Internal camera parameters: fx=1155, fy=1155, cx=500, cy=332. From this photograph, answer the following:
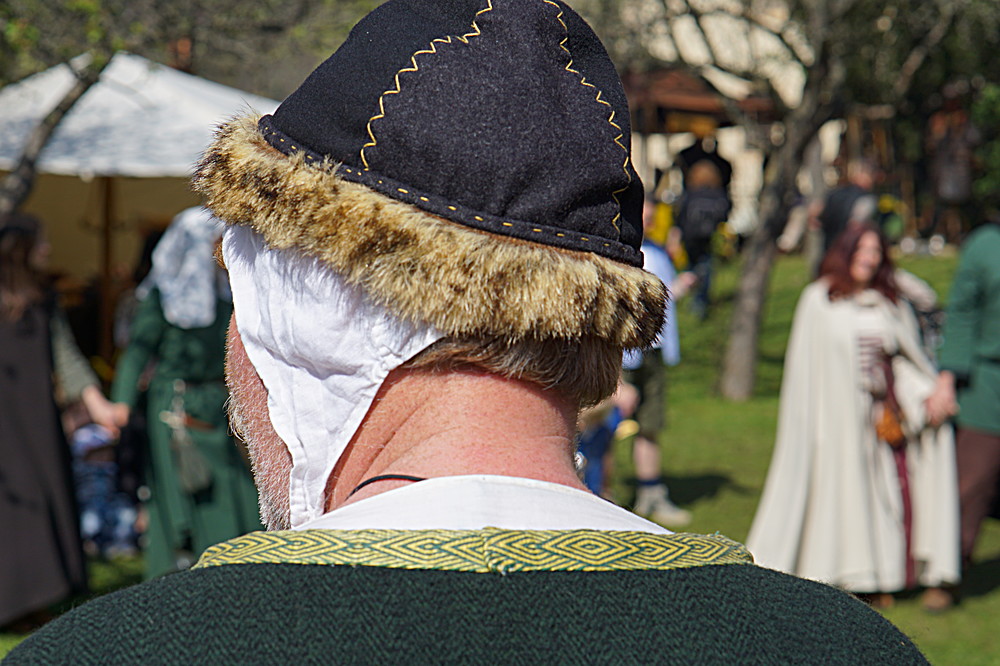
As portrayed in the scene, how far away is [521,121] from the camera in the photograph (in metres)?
1.17

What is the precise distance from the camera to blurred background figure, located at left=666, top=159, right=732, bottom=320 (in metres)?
16.3

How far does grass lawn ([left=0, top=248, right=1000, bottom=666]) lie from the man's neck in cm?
45

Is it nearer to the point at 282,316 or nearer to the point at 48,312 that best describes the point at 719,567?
the point at 282,316

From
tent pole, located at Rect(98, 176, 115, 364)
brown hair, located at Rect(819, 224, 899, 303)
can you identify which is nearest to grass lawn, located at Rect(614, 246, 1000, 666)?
brown hair, located at Rect(819, 224, 899, 303)

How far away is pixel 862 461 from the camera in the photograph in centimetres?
589

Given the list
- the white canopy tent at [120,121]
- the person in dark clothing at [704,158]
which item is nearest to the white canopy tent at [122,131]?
the white canopy tent at [120,121]

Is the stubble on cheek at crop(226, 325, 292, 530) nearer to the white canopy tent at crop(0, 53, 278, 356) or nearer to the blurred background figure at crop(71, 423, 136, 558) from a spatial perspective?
the blurred background figure at crop(71, 423, 136, 558)

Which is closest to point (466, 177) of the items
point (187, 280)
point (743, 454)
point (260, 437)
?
point (260, 437)

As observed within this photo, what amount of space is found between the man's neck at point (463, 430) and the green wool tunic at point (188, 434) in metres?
4.43

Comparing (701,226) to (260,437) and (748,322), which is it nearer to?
(748,322)

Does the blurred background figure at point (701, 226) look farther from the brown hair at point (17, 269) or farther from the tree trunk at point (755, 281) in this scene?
the brown hair at point (17, 269)

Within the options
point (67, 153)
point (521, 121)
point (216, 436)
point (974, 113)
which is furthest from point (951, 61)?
point (521, 121)

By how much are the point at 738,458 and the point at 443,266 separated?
28.8 feet

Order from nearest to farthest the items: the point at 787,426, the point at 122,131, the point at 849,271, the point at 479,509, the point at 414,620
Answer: the point at 414,620 → the point at 479,509 → the point at 849,271 → the point at 787,426 → the point at 122,131
